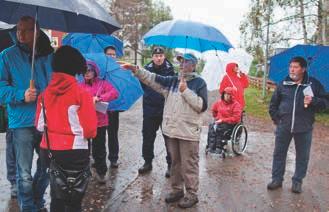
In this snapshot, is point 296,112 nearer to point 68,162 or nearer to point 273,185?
point 273,185

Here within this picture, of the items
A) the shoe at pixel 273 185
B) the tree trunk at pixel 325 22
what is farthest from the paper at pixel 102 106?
the tree trunk at pixel 325 22

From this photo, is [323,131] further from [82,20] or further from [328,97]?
[82,20]

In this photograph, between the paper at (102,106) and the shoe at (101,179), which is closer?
the paper at (102,106)

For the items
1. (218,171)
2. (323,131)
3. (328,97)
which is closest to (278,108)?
(328,97)

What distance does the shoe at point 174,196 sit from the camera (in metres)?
4.95

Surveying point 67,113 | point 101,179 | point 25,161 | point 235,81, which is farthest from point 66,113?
point 235,81

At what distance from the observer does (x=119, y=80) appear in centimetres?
531

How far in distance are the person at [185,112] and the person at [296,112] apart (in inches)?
60.4

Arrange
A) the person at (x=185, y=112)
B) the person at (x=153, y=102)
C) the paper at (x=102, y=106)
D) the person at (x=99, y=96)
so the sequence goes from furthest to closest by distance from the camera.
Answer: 1. the person at (x=153, y=102)
2. the person at (x=99, y=96)
3. the paper at (x=102, y=106)
4. the person at (x=185, y=112)

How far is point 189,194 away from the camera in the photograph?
16.0ft

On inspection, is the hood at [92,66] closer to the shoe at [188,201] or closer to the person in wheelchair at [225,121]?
the shoe at [188,201]

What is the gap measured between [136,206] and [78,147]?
5.50 ft

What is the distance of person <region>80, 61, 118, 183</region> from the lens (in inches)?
203

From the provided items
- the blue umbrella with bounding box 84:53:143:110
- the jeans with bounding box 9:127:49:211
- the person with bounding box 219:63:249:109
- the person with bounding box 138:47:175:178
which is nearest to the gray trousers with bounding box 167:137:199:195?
the person with bounding box 138:47:175:178
